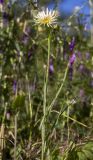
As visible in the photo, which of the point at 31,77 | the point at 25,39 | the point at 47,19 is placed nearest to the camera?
the point at 47,19

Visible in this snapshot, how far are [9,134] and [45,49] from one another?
1.47 ft

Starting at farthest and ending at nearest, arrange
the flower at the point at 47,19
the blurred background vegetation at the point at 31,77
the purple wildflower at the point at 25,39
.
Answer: the purple wildflower at the point at 25,39, the blurred background vegetation at the point at 31,77, the flower at the point at 47,19

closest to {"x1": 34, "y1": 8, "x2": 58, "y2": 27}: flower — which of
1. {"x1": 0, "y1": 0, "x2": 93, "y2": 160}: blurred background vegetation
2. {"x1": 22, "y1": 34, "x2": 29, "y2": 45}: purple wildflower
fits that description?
{"x1": 0, "y1": 0, "x2": 93, "y2": 160}: blurred background vegetation

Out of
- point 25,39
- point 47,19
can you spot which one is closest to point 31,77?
point 25,39

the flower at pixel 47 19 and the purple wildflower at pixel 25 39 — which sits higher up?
the purple wildflower at pixel 25 39

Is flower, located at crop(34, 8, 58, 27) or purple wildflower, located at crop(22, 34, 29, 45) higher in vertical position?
purple wildflower, located at crop(22, 34, 29, 45)

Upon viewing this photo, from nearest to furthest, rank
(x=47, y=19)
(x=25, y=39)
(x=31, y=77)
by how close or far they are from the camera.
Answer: (x=47, y=19), (x=25, y=39), (x=31, y=77)

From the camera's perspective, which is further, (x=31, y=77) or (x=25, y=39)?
(x=31, y=77)

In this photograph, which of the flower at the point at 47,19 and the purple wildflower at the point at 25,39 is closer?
the flower at the point at 47,19

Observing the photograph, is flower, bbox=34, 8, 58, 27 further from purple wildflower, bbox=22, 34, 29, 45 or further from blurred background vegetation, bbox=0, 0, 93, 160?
purple wildflower, bbox=22, 34, 29, 45

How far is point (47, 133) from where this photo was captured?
1.43 meters

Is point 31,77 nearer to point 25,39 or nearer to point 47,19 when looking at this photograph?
point 25,39

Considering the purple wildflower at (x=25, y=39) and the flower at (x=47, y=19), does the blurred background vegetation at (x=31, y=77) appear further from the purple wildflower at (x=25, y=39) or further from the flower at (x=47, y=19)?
the flower at (x=47, y=19)

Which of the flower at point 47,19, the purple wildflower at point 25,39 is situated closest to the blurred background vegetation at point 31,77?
the purple wildflower at point 25,39
